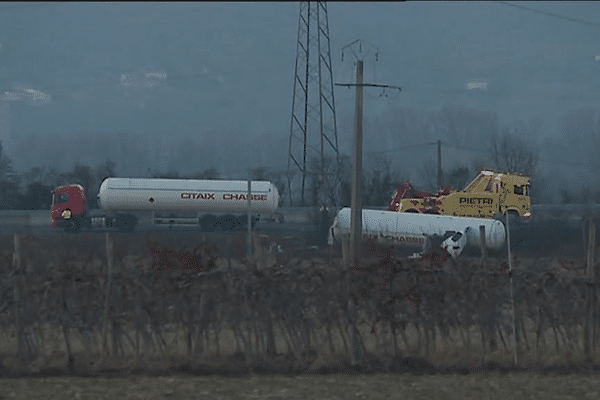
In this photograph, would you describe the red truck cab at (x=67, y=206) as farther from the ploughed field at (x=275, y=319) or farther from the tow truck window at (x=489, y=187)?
the ploughed field at (x=275, y=319)

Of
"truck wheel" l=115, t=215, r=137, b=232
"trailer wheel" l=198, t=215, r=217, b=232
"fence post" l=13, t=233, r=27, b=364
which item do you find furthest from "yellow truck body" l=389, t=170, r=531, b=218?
"fence post" l=13, t=233, r=27, b=364

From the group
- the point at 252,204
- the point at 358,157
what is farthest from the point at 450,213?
the point at 358,157

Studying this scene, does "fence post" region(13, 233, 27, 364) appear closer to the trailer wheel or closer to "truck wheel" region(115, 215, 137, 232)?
the trailer wheel

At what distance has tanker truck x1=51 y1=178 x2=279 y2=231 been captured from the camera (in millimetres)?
38250

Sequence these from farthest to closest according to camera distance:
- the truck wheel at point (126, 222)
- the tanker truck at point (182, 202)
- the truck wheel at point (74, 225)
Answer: the truck wheel at point (126, 222)
the tanker truck at point (182, 202)
the truck wheel at point (74, 225)

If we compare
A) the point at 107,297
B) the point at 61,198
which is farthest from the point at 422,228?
the point at 107,297

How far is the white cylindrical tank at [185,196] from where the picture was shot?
125 feet

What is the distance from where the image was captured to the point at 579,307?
28.1 feet

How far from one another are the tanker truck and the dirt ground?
99.4 ft

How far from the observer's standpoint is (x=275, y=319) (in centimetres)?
836

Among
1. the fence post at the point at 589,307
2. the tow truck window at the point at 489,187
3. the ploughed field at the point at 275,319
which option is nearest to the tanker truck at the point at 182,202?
the tow truck window at the point at 489,187

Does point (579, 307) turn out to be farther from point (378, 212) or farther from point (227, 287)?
point (378, 212)

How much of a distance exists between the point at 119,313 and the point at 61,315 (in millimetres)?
617

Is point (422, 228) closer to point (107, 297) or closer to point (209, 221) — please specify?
point (209, 221)
